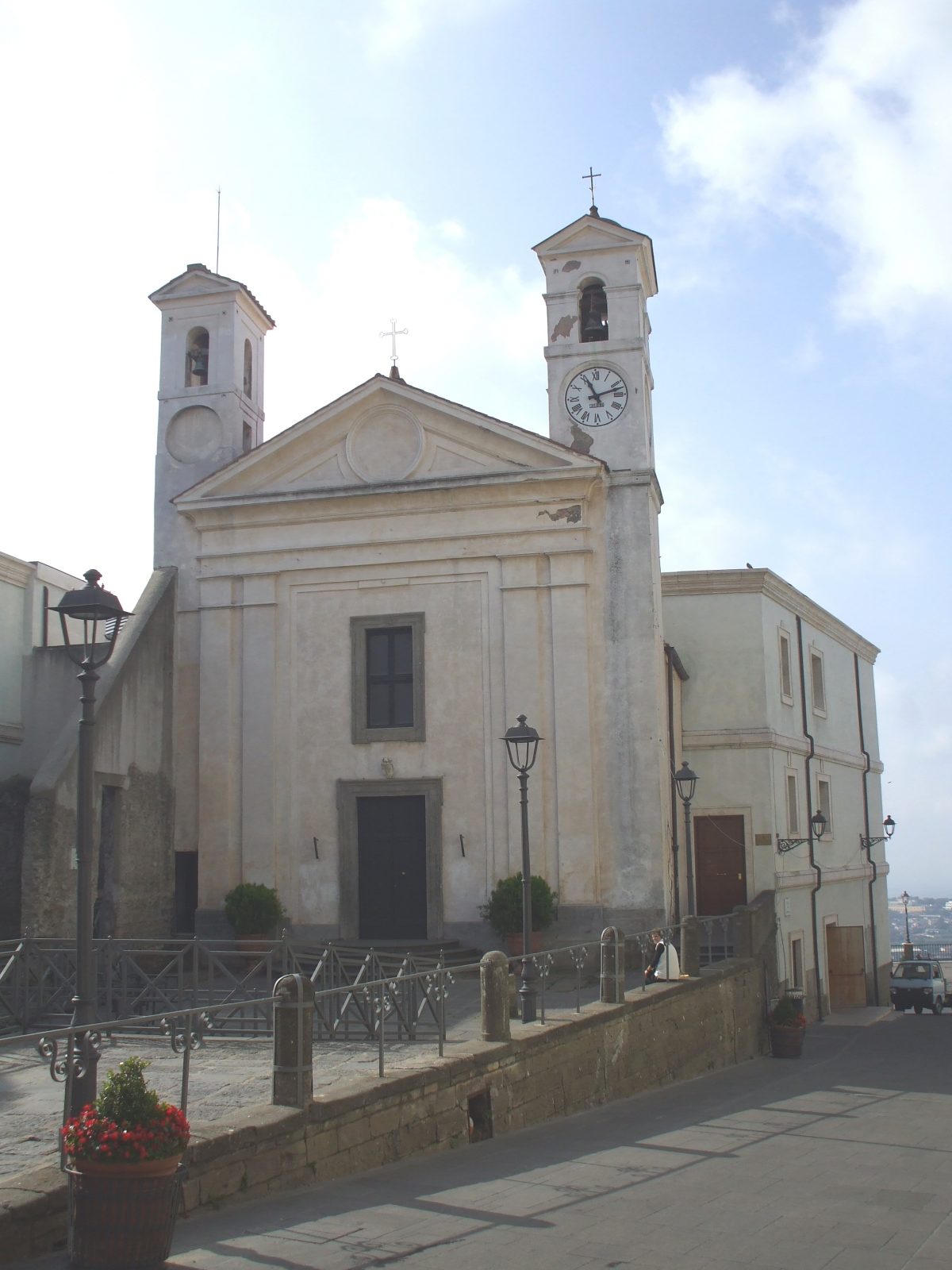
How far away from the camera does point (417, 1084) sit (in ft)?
33.2

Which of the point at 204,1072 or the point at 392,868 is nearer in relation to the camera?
the point at 204,1072

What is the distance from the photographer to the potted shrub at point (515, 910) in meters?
19.2

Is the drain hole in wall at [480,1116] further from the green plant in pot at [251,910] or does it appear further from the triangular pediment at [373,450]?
the triangular pediment at [373,450]

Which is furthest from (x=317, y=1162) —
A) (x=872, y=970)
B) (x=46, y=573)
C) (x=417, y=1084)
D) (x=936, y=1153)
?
(x=872, y=970)

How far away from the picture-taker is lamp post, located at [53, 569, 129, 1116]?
24.3 ft

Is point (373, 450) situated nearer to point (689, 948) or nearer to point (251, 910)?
point (251, 910)

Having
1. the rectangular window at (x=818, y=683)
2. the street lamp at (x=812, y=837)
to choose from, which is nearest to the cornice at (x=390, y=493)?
the street lamp at (x=812, y=837)

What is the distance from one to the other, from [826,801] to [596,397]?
13.7m

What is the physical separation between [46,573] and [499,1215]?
739 inches

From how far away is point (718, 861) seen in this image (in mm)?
25828

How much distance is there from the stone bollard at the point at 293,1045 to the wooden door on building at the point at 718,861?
17.7m

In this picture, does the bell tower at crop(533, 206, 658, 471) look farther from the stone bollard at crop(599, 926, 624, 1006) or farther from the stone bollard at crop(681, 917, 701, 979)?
the stone bollard at crop(599, 926, 624, 1006)

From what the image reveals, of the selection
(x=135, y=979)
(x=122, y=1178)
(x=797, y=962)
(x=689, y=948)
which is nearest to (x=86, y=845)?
(x=122, y=1178)

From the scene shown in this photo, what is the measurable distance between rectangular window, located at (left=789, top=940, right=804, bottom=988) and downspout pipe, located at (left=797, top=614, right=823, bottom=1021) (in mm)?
1056
